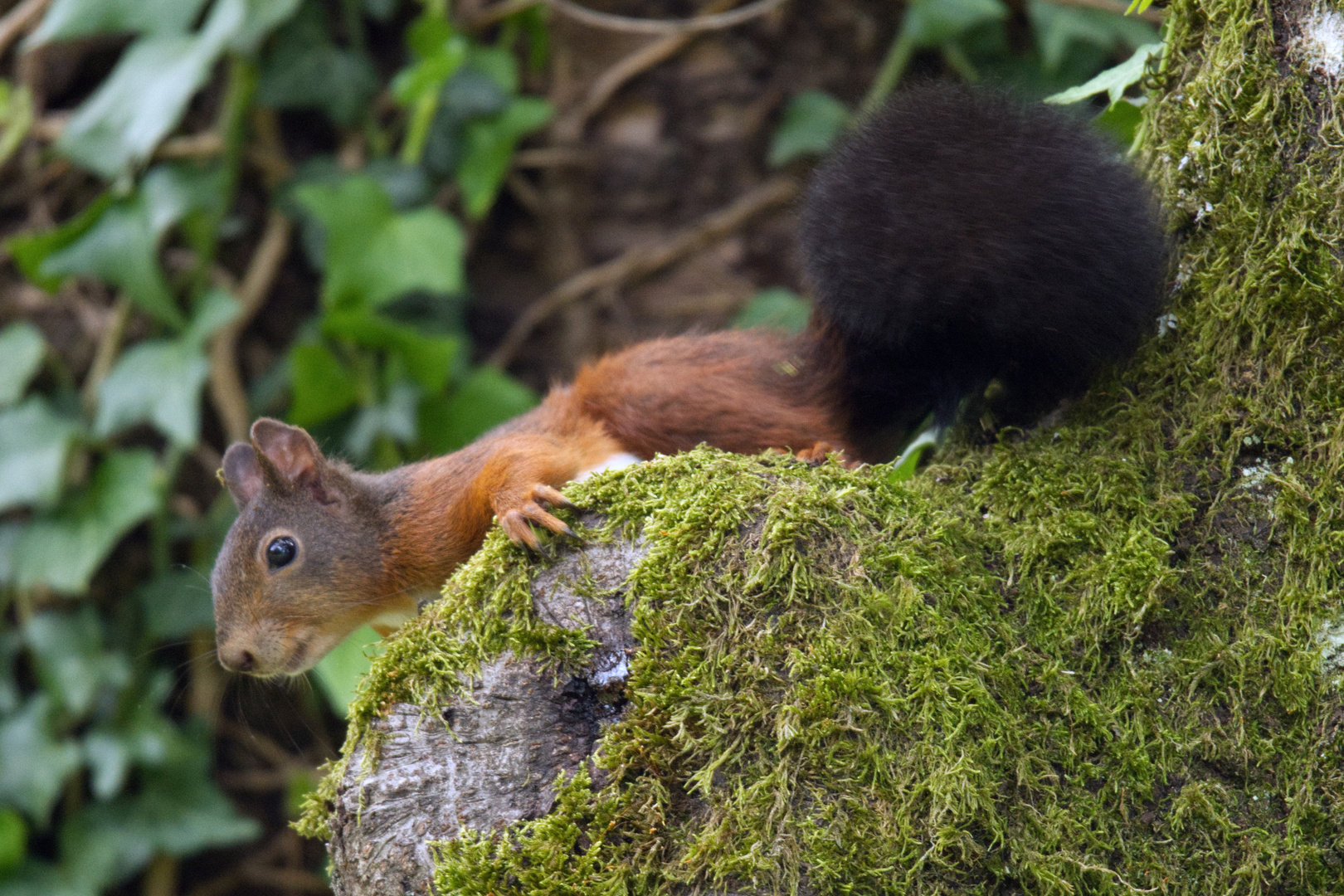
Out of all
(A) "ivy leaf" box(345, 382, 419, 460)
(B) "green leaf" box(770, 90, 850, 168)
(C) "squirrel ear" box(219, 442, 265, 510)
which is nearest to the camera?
(C) "squirrel ear" box(219, 442, 265, 510)

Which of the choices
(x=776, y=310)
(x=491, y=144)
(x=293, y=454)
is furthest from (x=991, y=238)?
(x=491, y=144)

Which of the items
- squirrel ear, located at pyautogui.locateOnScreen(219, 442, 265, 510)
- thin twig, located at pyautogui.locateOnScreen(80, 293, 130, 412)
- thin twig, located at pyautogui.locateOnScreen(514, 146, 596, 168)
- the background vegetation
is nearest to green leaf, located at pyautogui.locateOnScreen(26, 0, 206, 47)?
the background vegetation

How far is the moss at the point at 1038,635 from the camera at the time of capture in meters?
1.18

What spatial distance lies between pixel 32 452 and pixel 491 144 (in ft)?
5.16

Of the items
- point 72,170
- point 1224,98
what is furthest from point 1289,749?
point 72,170

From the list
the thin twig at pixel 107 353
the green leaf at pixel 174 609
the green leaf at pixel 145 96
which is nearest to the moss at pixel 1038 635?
the green leaf at pixel 145 96

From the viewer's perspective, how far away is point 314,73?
3.40 m

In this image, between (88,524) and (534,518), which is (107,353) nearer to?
(88,524)

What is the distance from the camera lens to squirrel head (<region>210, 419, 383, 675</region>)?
192 cm

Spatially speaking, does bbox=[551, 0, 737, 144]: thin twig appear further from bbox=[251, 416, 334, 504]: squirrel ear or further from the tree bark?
the tree bark

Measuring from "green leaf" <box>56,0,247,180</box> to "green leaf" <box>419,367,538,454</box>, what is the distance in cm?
100

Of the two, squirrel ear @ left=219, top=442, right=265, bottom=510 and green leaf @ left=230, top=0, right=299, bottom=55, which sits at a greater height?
green leaf @ left=230, top=0, right=299, bottom=55

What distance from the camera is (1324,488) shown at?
1276mm

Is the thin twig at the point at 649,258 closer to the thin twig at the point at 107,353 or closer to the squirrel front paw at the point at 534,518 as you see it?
the thin twig at the point at 107,353
